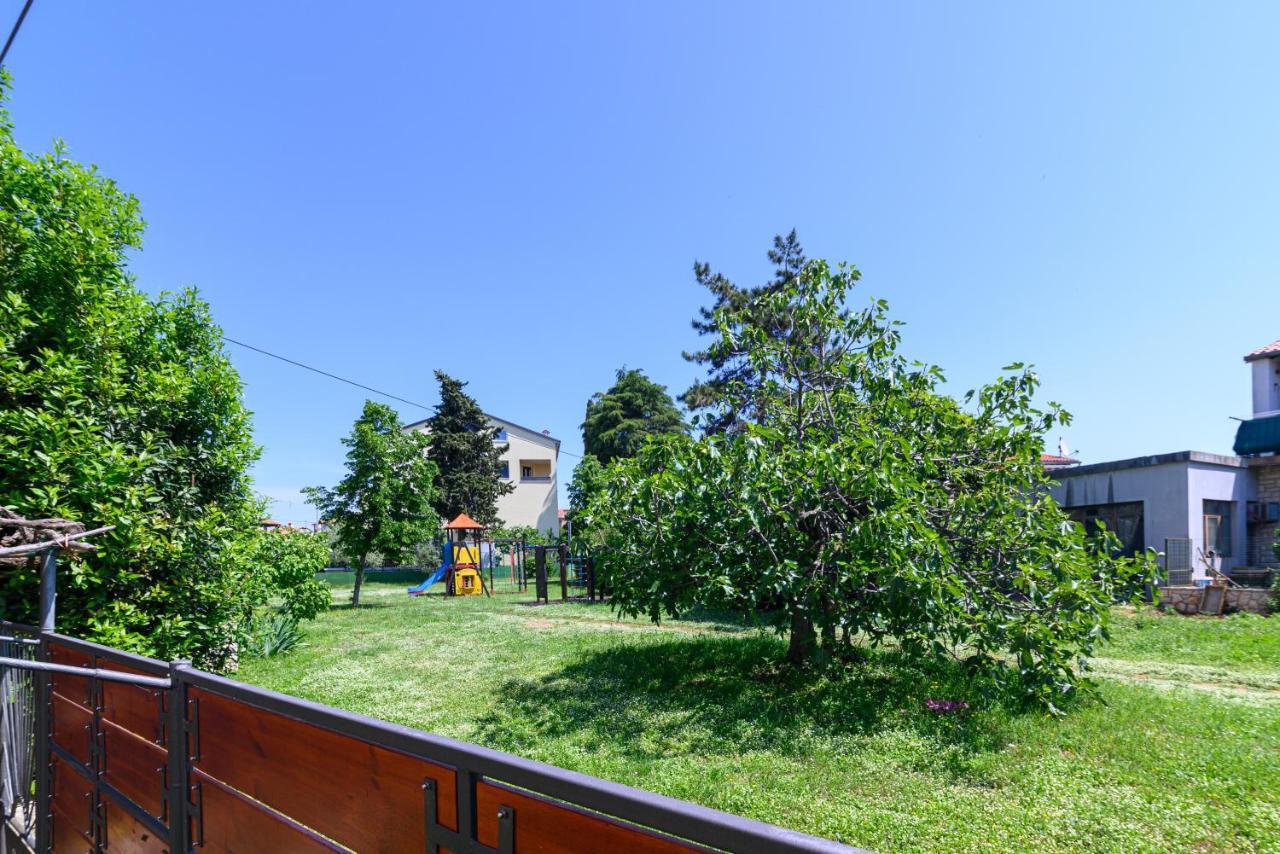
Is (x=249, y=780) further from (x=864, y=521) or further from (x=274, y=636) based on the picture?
(x=274, y=636)

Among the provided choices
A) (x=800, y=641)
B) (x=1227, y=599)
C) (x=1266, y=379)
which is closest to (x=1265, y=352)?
(x=1266, y=379)

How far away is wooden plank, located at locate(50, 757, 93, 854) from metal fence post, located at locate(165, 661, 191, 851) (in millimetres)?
1229

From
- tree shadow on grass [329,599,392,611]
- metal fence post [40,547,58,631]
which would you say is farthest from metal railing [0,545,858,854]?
tree shadow on grass [329,599,392,611]

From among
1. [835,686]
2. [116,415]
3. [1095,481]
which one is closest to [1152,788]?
[835,686]

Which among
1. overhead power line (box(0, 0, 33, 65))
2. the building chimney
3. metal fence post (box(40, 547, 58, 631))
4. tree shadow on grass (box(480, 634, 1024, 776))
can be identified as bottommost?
tree shadow on grass (box(480, 634, 1024, 776))

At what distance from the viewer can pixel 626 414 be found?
39.9 metres

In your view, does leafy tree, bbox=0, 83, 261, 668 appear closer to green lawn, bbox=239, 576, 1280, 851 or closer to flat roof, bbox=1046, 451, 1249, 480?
green lawn, bbox=239, 576, 1280, 851

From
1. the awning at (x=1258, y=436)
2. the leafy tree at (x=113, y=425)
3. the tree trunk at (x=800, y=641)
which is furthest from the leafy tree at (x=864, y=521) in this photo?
the awning at (x=1258, y=436)

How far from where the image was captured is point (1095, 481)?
56.9 feet

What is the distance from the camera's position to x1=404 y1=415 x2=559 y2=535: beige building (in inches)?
1688

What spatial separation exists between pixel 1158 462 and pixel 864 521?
46.3 feet

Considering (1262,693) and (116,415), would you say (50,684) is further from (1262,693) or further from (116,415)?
(1262,693)

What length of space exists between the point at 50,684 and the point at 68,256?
162 inches

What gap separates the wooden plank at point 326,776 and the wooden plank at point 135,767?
0.49m
